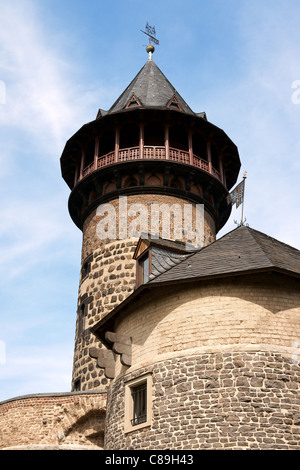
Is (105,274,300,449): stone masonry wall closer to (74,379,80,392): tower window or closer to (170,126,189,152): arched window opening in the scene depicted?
(74,379,80,392): tower window

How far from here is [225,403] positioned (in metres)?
12.6

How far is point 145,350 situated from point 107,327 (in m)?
2.56

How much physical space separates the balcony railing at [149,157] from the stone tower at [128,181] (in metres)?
0.04

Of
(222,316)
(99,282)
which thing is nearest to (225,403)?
(222,316)

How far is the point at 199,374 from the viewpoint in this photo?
13094 millimetres

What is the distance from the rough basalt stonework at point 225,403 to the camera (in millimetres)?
12242

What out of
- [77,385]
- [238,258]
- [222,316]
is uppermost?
[238,258]

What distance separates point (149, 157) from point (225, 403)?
13.1 metres

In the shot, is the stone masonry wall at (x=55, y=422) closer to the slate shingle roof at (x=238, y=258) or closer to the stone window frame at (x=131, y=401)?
the stone window frame at (x=131, y=401)

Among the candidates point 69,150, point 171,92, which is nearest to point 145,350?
point 69,150

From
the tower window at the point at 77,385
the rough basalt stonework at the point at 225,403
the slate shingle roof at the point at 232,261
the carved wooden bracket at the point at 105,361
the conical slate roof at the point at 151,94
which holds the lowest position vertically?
the rough basalt stonework at the point at 225,403

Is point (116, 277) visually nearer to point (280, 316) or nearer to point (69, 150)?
point (69, 150)

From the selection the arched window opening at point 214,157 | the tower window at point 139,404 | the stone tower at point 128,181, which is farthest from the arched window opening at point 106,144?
the tower window at point 139,404

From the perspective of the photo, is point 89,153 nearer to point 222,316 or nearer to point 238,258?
point 238,258
